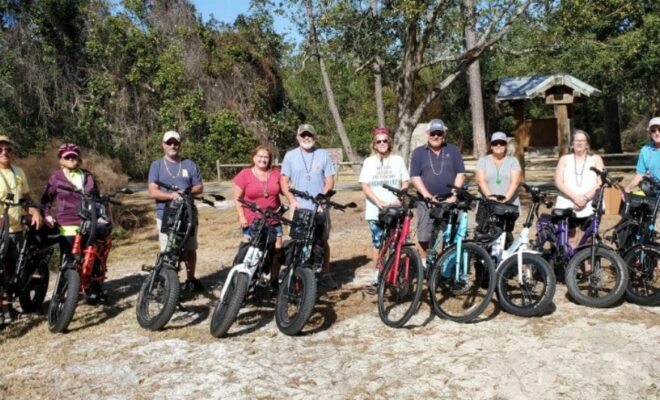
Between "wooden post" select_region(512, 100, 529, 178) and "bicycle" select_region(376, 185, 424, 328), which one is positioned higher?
"wooden post" select_region(512, 100, 529, 178)

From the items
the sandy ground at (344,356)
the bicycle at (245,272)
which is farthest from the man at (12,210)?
the bicycle at (245,272)

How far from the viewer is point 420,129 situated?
26.4m

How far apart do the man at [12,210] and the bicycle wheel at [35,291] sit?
27 cm

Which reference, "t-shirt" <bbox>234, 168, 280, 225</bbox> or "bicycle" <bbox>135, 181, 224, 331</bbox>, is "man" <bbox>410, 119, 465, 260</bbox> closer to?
"t-shirt" <bbox>234, 168, 280, 225</bbox>

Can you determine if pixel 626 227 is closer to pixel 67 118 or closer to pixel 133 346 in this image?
pixel 133 346

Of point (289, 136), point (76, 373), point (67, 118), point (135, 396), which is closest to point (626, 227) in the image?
point (135, 396)

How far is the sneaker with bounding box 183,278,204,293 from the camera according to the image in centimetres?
629

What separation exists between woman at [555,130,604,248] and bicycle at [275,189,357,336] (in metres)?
2.11

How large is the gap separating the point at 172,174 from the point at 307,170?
4.13ft

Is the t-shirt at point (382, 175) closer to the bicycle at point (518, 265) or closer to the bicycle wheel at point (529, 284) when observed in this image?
the bicycle at point (518, 265)

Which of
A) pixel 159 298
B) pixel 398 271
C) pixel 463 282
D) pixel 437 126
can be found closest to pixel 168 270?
pixel 159 298

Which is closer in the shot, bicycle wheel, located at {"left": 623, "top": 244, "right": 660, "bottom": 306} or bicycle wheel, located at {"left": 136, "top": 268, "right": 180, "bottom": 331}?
bicycle wheel, located at {"left": 136, "top": 268, "right": 180, "bottom": 331}

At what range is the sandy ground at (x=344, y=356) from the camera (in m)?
3.79

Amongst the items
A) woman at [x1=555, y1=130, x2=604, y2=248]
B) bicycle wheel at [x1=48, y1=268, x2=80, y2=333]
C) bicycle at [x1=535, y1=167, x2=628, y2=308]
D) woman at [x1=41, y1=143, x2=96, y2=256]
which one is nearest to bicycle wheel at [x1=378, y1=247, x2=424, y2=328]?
bicycle at [x1=535, y1=167, x2=628, y2=308]
